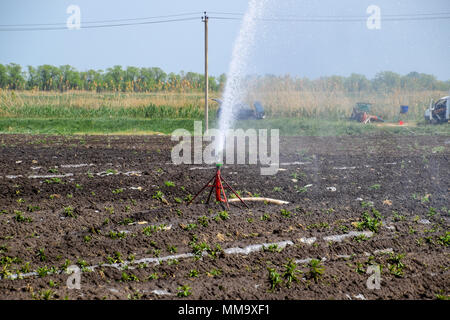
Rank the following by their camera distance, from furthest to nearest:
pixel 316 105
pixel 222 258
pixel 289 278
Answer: pixel 316 105, pixel 222 258, pixel 289 278

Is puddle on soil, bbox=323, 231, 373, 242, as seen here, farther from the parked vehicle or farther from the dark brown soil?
the parked vehicle

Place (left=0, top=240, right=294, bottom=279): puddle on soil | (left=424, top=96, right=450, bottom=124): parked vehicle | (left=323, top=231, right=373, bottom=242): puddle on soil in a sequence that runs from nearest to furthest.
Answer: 1. (left=0, top=240, right=294, bottom=279): puddle on soil
2. (left=323, top=231, right=373, bottom=242): puddle on soil
3. (left=424, top=96, right=450, bottom=124): parked vehicle

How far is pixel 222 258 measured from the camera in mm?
5734

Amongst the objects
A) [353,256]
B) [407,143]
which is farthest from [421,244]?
[407,143]

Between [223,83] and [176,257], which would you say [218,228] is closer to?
[176,257]

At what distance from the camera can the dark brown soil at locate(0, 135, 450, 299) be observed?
499 cm

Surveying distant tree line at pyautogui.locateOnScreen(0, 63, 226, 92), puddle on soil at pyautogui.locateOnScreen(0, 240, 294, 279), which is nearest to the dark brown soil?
puddle on soil at pyautogui.locateOnScreen(0, 240, 294, 279)

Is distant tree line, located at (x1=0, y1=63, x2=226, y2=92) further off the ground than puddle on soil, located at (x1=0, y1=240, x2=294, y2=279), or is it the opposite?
distant tree line, located at (x1=0, y1=63, x2=226, y2=92)

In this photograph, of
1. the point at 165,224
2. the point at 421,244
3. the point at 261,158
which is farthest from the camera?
the point at 261,158

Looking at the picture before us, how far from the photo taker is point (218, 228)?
6805 millimetres

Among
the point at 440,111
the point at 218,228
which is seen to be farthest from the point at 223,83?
the point at 218,228

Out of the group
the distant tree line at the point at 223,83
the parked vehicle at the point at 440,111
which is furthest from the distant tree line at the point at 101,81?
the parked vehicle at the point at 440,111

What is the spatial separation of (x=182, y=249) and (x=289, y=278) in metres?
1.61
